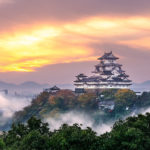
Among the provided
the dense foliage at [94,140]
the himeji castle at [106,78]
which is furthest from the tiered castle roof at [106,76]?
the dense foliage at [94,140]

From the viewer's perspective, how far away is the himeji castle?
9131cm

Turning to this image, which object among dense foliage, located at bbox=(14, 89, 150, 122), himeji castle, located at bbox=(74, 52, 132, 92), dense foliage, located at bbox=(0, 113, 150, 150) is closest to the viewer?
dense foliage, located at bbox=(0, 113, 150, 150)

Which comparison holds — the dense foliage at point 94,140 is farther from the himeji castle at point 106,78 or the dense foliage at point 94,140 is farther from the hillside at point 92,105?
the himeji castle at point 106,78

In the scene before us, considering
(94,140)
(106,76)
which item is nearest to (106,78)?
(106,76)

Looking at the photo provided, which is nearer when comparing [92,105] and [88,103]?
[92,105]

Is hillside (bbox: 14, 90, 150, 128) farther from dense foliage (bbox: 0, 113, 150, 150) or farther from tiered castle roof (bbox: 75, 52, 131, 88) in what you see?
dense foliage (bbox: 0, 113, 150, 150)

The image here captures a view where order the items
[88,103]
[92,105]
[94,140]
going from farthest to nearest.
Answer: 1. [88,103]
2. [92,105]
3. [94,140]

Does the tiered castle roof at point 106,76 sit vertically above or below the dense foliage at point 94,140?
above

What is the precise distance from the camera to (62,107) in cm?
8500

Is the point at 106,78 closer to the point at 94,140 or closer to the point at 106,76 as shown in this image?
the point at 106,76

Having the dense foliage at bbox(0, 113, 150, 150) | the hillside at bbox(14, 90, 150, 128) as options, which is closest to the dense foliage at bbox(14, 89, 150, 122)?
the hillside at bbox(14, 90, 150, 128)

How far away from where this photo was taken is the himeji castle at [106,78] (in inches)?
3595

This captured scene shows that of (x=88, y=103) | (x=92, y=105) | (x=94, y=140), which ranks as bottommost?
(x=94, y=140)

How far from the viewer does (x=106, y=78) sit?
9206 centimetres
